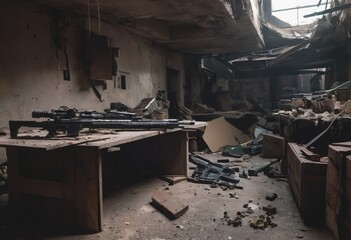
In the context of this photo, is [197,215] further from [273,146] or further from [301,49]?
[301,49]

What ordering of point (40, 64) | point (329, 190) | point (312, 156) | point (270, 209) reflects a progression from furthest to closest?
point (40, 64)
point (270, 209)
point (312, 156)
point (329, 190)

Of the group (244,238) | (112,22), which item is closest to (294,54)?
(112,22)

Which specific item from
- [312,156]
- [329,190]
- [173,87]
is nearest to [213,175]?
[312,156]

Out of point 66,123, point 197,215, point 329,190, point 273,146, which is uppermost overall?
point 66,123

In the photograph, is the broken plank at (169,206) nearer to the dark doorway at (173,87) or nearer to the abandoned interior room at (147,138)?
the abandoned interior room at (147,138)

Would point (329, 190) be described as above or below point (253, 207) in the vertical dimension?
above

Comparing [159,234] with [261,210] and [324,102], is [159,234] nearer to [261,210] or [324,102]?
[261,210]

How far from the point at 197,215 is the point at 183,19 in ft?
13.2

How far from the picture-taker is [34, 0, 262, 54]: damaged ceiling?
4.56 meters

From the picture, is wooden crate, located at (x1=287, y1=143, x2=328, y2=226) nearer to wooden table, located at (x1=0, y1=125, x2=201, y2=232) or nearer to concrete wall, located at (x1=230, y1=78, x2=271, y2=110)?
wooden table, located at (x1=0, y1=125, x2=201, y2=232)

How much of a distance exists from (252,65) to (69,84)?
7.07 metres

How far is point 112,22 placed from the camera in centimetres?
550

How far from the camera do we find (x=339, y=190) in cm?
227

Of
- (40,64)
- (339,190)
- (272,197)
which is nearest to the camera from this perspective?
(339,190)
